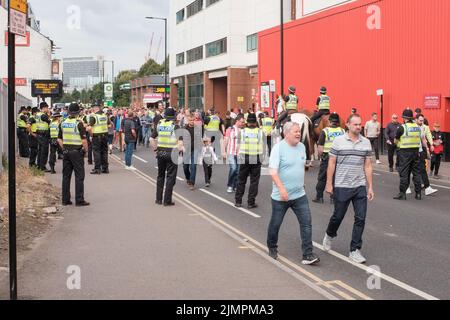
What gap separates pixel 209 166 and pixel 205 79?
1853 inches

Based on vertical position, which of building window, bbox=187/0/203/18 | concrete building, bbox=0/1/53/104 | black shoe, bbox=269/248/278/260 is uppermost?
building window, bbox=187/0/203/18

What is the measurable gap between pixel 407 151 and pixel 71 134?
7.21 metres

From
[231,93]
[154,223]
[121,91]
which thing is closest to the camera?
[154,223]

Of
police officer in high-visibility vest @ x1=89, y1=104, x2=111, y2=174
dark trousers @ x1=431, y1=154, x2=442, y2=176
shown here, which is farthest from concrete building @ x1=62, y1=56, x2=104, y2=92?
dark trousers @ x1=431, y1=154, x2=442, y2=176

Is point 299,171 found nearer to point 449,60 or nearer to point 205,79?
point 449,60

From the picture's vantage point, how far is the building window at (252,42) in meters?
52.2

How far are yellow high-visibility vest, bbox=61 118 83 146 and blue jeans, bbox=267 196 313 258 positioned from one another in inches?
236

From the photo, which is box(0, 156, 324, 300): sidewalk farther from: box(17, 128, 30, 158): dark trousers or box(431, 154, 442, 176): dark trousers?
box(17, 128, 30, 158): dark trousers

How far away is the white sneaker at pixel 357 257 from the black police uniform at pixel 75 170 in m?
6.40

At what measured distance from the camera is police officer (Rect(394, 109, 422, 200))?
1341 cm

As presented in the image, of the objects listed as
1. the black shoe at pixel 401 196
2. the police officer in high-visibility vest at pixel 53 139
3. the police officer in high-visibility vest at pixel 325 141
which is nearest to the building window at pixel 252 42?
the police officer in high-visibility vest at pixel 53 139

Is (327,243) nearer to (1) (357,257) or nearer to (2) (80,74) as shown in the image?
(1) (357,257)
